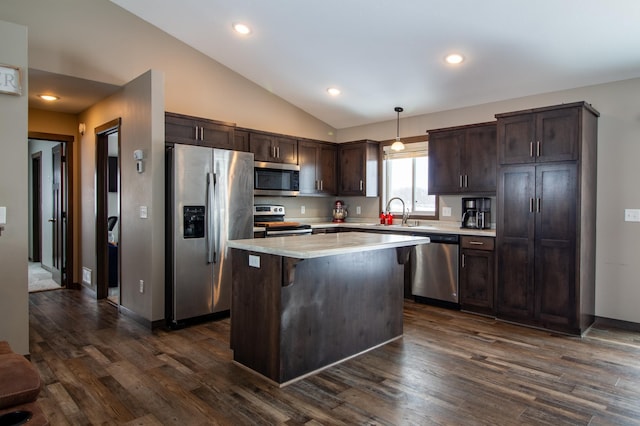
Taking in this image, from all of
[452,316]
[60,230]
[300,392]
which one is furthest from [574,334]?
[60,230]

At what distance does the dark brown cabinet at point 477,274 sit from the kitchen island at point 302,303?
1.29m

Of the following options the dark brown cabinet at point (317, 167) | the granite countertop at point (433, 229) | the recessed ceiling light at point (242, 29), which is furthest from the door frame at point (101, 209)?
the granite countertop at point (433, 229)

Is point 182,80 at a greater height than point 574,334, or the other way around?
point 182,80

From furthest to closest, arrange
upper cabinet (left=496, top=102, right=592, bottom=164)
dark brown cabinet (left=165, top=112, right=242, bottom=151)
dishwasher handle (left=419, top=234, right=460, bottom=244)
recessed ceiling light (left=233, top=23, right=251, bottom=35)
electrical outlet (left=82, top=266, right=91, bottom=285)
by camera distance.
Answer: electrical outlet (left=82, top=266, right=91, bottom=285) < dishwasher handle (left=419, top=234, right=460, bottom=244) < dark brown cabinet (left=165, top=112, right=242, bottom=151) < recessed ceiling light (left=233, top=23, right=251, bottom=35) < upper cabinet (left=496, top=102, right=592, bottom=164)

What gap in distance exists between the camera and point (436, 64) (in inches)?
168

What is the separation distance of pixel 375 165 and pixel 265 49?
7.72 feet

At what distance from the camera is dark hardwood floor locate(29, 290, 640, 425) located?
7.67 ft

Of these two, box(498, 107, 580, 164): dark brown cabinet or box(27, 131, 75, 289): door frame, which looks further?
box(27, 131, 75, 289): door frame

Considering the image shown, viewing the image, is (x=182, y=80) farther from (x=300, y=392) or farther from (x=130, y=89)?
(x=300, y=392)

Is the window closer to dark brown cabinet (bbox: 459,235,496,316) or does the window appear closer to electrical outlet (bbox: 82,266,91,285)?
dark brown cabinet (bbox: 459,235,496,316)

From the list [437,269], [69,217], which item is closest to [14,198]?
[69,217]

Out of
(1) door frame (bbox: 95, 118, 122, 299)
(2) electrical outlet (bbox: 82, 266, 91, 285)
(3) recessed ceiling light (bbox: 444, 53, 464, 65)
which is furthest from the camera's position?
(2) electrical outlet (bbox: 82, 266, 91, 285)

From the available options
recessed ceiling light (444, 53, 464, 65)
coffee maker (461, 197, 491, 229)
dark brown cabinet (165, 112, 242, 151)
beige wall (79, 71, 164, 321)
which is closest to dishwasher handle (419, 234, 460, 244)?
coffee maker (461, 197, 491, 229)

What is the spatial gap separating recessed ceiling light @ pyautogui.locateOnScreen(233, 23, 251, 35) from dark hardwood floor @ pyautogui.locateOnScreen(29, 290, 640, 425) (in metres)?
3.14
